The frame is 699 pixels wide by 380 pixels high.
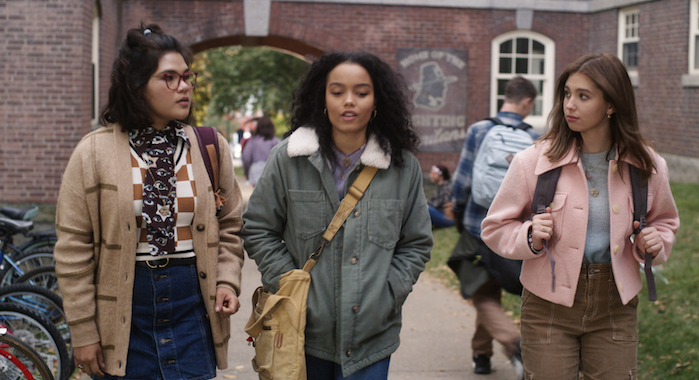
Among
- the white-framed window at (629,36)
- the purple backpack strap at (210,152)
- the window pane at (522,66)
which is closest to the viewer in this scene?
the purple backpack strap at (210,152)

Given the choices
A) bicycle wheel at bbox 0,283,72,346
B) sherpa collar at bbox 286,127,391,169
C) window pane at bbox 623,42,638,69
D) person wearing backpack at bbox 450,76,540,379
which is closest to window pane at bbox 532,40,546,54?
window pane at bbox 623,42,638,69

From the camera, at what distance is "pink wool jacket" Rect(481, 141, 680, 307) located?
316cm

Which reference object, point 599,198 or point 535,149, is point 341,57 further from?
point 599,198

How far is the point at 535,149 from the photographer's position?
11.2 feet

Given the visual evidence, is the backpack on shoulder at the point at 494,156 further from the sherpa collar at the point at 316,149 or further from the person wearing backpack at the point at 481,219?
the sherpa collar at the point at 316,149

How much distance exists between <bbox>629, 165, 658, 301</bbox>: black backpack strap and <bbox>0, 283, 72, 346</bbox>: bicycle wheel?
12.2ft

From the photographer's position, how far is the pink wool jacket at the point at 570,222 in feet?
10.4

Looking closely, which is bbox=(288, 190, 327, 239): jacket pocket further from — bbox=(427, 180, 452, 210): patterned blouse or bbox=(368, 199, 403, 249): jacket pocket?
bbox=(427, 180, 452, 210): patterned blouse

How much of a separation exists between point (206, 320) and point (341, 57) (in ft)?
3.81

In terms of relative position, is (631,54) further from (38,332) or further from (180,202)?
(180,202)

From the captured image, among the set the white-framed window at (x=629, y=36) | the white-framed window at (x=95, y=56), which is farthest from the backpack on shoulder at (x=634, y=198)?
the white-framed window at (x=629, y=36)

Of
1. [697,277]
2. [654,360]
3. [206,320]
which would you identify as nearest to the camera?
[206,320]

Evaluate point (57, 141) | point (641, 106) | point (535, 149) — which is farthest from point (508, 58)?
point (535, 149)

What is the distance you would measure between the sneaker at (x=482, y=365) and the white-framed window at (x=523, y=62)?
37.5ft
